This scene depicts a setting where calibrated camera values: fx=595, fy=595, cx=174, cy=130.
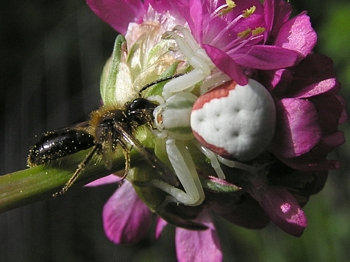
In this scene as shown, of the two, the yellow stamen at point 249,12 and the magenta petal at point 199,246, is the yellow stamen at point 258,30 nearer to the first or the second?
the yellow stamen at point 249,12

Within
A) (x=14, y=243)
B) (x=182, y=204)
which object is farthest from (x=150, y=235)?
(x=182, y=204)

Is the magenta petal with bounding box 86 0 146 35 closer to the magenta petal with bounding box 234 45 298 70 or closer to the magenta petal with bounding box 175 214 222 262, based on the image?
the magenta petal with bounding box 234 45 298 70

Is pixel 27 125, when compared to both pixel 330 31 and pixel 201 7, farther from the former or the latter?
pixel 201 7

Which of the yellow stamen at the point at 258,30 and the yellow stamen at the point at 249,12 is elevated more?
the yellow stamen at the point at 249,12

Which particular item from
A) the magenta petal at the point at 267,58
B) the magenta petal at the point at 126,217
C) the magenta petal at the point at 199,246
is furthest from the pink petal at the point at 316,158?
the magenta petal at the point at 126,217

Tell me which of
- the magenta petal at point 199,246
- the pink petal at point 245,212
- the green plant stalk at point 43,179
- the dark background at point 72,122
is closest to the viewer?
the green plant stalk at point 43,179

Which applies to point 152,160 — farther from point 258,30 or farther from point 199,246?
point 199,246

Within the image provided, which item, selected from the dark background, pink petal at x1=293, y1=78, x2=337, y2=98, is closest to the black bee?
pink petal at x1=293, y1=78, x2=337, y2=98

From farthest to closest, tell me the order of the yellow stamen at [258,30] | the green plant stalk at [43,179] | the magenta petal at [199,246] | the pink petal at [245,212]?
the magenta petal at [199,246] < the pink petal at [245,212] < the yellow stamen at [258,30] < the green plant stalk at [43,179]
